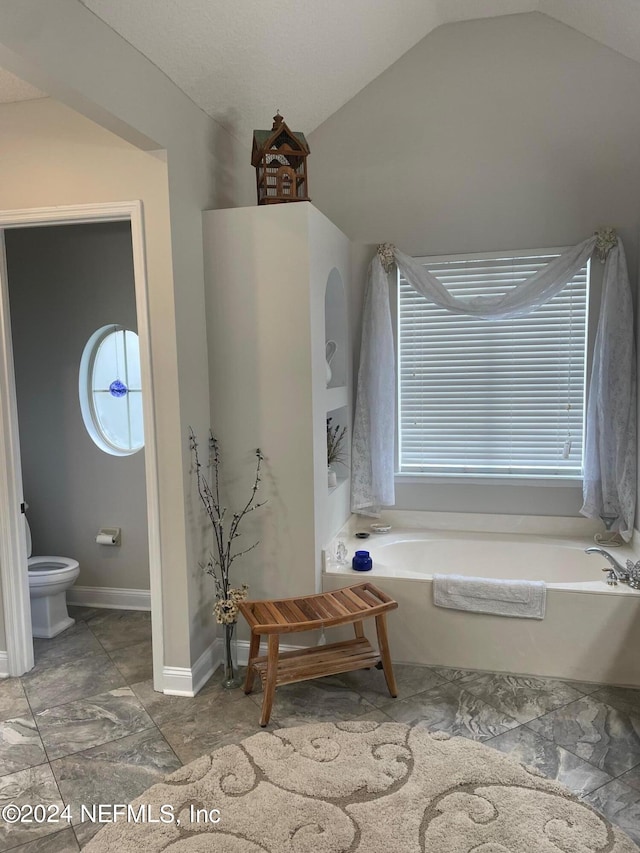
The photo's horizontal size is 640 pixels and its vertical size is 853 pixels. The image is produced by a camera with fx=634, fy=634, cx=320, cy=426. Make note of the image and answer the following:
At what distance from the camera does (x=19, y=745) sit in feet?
8.44

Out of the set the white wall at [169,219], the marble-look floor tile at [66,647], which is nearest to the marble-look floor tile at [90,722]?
the white wall at [169,219]

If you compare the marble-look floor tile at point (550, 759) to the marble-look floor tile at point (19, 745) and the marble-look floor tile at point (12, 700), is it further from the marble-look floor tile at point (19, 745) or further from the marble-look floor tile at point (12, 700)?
the marble-look floor tile at point (12, 700)

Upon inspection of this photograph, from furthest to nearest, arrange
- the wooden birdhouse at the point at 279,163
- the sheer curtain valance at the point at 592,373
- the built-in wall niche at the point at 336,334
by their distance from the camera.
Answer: the built-in wall niche at the point at 336,334 → the sheer curtain valance at the point at 592,373 → the wooden birdhouse at the point at 279,163

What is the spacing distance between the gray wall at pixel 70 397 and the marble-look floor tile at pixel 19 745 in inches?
53.1

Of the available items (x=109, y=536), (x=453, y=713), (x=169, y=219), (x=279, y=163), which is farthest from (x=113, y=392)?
(x=453, y=713)

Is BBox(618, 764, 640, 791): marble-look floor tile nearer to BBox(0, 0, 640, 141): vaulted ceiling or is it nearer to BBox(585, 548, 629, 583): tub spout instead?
BBox(585, 548, 629, 583): tub spout

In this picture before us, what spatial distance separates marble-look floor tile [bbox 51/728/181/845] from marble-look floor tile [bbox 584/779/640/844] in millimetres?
1513

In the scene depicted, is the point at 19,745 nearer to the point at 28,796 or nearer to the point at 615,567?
the point at 28,796

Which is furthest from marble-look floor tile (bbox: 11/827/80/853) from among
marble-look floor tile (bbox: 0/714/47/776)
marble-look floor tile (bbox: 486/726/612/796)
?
marble-look floor tile (bbox: 486/726/612/796)

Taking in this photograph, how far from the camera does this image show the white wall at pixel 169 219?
8.30 feet

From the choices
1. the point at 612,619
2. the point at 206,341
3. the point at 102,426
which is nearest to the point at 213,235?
the point at 206,341

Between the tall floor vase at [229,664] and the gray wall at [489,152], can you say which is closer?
the tall floor vase at [229,664]

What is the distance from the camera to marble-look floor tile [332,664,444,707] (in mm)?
2906

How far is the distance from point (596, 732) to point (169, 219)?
278 cm
